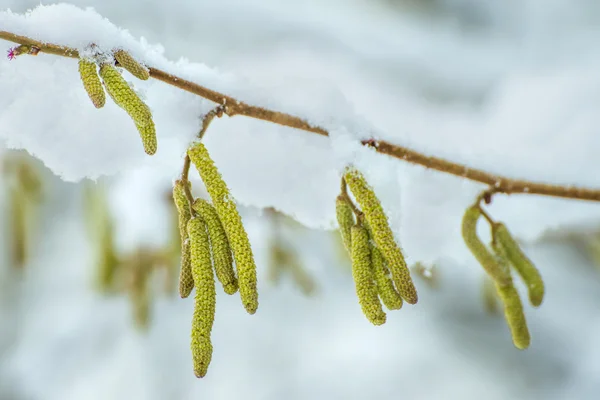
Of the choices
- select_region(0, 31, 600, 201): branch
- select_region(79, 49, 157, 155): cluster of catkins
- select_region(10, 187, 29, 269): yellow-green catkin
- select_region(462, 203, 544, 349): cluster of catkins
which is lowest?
select_region(462, 203, 544, 349): cluster of catkins

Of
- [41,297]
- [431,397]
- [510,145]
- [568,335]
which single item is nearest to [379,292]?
[510,145]

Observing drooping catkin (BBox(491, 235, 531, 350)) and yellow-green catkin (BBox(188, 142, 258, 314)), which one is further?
drooping catkin (BBox(491, 235, 531, 350))

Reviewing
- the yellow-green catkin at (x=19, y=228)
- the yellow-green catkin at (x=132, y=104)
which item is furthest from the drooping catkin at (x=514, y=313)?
the yellow-green catkin at (x=19, y=228)

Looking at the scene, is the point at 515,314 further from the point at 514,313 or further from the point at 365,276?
the point at 365,276

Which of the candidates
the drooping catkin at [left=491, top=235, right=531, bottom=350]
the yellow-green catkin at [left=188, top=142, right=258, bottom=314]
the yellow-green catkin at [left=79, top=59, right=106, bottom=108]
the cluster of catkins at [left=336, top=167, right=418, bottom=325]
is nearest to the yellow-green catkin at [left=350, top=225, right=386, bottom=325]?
the cluster of catkins at [left=336, top=167, right=418, bottom=325]

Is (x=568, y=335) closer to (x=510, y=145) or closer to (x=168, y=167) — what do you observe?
(x=510, y=145)

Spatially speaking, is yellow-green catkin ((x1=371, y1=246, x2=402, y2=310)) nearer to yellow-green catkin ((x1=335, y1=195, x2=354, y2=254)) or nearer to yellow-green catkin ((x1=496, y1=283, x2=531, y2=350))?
yellow-green catkin ((x1=335, y1=195, x2=354, y2=254))
